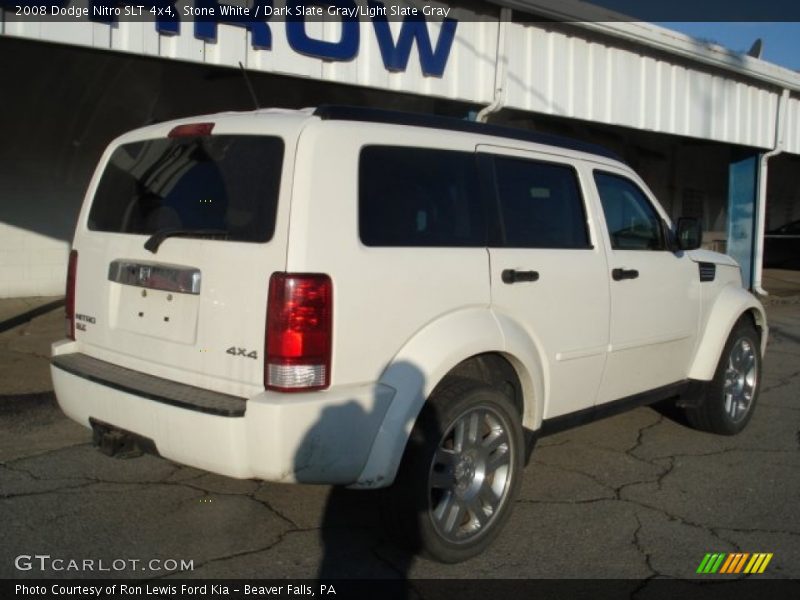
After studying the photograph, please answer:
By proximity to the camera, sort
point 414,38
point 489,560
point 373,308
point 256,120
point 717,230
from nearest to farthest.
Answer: point 373,308 → point 256,120 → point 489,560 → point 414,38 → point 717,230

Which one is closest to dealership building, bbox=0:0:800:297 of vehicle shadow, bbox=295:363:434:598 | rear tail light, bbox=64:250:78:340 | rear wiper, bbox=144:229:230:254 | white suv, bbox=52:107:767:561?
rear tail light, bbox=64:250:78:340

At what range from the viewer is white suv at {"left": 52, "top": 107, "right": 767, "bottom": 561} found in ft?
10.8

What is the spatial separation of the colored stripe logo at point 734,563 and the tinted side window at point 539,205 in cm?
174

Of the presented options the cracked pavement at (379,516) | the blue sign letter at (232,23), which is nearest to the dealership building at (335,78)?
the blue sign letter at (232,23)

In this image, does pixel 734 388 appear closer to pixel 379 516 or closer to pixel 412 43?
pixel 379 516

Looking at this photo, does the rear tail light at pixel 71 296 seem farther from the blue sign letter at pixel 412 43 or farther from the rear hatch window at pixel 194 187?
the blue sign letter at pixel 412 43

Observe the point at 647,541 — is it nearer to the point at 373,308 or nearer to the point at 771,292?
the point at 373,308

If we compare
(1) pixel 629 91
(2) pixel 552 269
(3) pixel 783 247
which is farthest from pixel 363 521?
(3) pixel 783 247

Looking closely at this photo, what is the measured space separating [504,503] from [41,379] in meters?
4.80

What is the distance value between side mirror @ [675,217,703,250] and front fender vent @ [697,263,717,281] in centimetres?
23

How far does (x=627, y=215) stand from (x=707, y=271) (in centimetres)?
90

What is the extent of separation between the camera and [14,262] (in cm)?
1051

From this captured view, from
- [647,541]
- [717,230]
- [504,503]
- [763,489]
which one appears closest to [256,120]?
[504,503]

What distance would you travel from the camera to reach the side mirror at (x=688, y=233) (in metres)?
5.26
